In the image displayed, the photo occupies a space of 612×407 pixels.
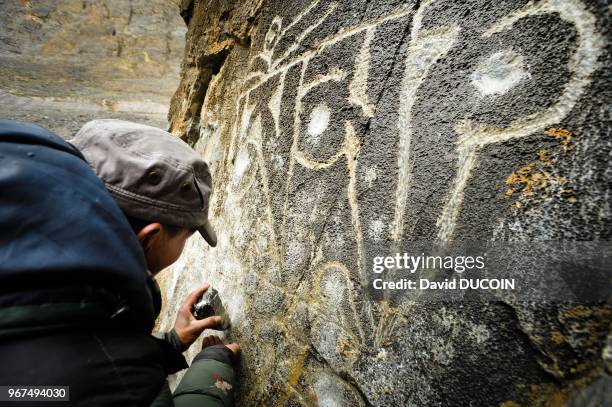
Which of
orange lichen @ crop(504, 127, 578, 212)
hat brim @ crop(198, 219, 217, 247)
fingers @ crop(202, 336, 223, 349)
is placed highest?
orange lichen @ crop(504, 127, 578, 212)

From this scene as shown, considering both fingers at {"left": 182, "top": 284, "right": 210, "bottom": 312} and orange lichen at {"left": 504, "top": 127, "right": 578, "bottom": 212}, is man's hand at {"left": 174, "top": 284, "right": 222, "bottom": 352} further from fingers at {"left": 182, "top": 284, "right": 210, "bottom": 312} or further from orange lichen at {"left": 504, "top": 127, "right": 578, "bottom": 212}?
orange lichen at {"left": 504, "top": 127, "right": 578, "bottom": 212}

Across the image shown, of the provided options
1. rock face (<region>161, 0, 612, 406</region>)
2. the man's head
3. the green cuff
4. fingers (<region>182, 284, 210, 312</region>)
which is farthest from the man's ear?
fingers (<region>182, 284, 210, 312</region>)

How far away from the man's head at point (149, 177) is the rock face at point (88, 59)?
7892 millimetres

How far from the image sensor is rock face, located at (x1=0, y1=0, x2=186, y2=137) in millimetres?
7633

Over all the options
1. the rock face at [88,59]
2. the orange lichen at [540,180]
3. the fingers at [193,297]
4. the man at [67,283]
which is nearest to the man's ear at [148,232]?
the man at [67,283]

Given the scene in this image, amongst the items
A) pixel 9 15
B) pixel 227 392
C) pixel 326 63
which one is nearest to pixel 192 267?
pixel 227 392

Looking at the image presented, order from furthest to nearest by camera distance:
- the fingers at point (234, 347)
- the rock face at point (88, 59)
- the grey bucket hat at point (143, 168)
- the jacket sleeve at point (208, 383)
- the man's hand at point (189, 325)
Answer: the rock face at point (88, 59), the man's hand at point (189, 325), the fingers at point (234, 347), the jacket sleeve at point (208, 383), the grey bucket hat at point (143, 168)

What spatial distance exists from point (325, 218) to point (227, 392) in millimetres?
705

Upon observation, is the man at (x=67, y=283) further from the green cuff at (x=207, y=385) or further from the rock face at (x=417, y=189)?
the rock face at (x=417, y=189)

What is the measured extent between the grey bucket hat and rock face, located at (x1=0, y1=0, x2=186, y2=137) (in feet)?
25.9

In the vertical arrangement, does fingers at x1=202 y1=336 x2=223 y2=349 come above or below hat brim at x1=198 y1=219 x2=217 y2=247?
below

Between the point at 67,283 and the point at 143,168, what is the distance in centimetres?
32

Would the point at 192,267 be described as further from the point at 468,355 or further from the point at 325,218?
the point at 468,355

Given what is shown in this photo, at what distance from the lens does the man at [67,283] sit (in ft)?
1.64
